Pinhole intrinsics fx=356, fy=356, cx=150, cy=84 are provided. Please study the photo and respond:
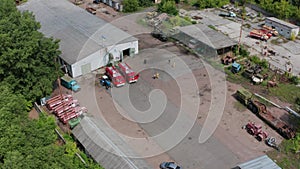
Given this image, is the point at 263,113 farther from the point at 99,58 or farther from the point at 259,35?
the point at 99,58

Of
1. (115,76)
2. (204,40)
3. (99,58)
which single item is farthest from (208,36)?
(99,58)

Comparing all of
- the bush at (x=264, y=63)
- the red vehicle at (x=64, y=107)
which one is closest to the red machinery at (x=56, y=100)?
the red vehicle at (x=64, y=107)

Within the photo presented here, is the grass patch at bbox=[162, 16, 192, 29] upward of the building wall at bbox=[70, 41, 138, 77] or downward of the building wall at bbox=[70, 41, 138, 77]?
upward

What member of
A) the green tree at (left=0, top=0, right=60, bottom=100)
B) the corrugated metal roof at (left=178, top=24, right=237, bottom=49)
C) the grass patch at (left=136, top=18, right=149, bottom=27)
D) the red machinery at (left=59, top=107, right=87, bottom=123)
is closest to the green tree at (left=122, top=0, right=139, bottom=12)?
the grass patch at (left=136, top=18, right=149, bottom=27)

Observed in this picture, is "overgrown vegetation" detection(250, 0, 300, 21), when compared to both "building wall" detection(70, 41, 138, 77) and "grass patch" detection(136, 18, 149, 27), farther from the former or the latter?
"building wall" detection(70, 41, 138, 77)

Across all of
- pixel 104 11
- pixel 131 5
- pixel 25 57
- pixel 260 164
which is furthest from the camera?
pixel 104 11

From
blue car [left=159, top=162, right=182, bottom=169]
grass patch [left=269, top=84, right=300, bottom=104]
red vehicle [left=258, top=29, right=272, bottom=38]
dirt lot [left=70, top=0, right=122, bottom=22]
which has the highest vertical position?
dirt lot [left=70, top=0, right=122, bottom=22]

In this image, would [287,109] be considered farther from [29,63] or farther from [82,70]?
[29,63]
